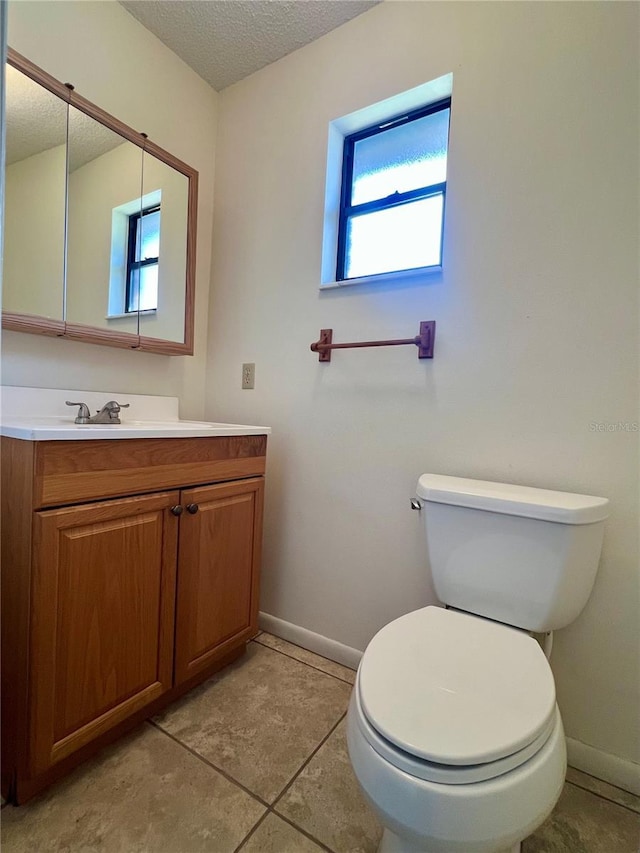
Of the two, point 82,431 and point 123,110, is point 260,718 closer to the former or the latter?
point 82,431

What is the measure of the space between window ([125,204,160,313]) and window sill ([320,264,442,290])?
27.3 inches

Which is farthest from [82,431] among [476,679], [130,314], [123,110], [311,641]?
[123,110]

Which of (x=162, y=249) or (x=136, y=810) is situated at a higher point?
(x=162, y=249)

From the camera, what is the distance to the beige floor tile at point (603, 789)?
104 centimetres

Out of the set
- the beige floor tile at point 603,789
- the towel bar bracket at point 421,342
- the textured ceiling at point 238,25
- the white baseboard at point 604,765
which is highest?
the textured ceiling at point 238,25

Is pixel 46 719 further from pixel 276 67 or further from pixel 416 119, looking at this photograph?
pixel 276 67

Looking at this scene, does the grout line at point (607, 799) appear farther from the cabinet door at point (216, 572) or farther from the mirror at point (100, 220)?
the mirror at point (100, 220)

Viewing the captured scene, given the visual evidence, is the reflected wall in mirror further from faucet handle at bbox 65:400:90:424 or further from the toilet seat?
the toilet seat

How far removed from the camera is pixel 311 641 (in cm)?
159

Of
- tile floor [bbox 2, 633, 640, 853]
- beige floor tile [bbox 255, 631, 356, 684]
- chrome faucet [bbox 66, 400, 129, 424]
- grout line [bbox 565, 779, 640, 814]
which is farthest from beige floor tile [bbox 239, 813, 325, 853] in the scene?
chrome faucet [bbox 66, 400, 129, 424]

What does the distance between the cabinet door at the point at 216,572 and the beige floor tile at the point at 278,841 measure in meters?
0.45

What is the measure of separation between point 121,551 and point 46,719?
38 cm

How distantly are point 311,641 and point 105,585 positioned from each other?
2.92 ft

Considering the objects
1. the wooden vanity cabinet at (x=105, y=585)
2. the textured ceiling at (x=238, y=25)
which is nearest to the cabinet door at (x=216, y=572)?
the wooden vanity cabinet at (x=105, y=585)
